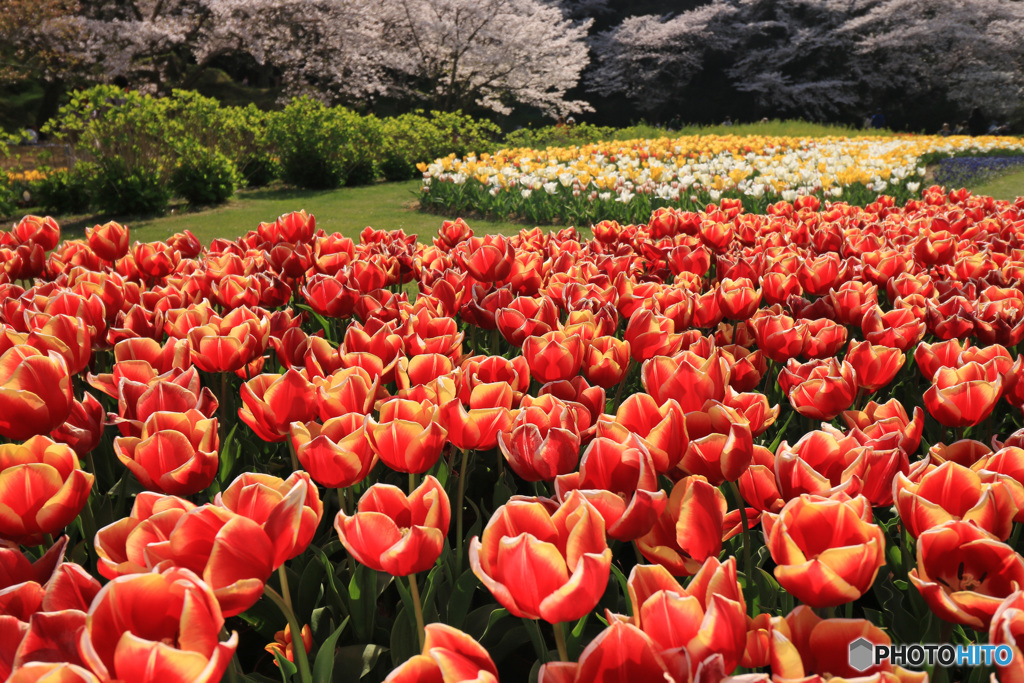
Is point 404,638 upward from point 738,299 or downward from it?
downward

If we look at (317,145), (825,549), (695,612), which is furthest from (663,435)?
(317,145)

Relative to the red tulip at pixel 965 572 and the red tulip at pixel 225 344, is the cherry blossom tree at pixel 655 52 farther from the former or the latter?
the red tulip at pixel 965 572

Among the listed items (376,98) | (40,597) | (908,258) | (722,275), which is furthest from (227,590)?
(376,98)

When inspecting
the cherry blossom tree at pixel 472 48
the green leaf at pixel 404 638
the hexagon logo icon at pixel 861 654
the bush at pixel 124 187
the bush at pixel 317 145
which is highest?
the cherry blossom tree at pixel 472 48

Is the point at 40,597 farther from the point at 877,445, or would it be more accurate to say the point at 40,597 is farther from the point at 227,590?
the point at 877,445

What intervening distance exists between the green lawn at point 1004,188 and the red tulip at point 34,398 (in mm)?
15049

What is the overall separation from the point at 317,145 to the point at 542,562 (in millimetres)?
15265

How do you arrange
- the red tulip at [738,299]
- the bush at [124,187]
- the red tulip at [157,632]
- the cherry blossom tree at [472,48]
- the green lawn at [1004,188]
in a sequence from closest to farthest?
1. the red tulip at [157,632]
2. the red tulip at [738,299]
3. the bush at [124,187]
4. the green lawn at [1004,188]
5. the cherry blossom tree at [472,48]

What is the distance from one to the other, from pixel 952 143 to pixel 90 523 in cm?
2344

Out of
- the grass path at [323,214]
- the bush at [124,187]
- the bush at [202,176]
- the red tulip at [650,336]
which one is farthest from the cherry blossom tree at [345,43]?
the red tulip at [650,336]

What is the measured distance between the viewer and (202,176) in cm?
1217

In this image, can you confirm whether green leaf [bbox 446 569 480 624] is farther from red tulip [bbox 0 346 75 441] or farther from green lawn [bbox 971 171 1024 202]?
green lawn [bbox 971 171 1024 202]

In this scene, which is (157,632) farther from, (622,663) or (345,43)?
(345,43)

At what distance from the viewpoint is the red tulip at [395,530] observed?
94 cm
